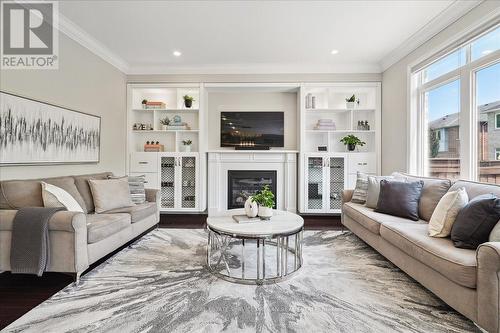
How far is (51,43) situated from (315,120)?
4.17m

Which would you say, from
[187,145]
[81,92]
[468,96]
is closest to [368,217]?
[468,96]

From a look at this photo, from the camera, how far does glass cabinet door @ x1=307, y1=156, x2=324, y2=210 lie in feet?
15.3

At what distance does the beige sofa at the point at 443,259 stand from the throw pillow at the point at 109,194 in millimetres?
2942

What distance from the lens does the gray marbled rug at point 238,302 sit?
1663 millimetres

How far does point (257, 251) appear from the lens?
7.65ft

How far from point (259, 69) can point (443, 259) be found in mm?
3920

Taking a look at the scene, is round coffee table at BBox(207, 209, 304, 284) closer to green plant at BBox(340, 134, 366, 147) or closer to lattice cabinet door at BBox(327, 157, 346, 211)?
lattice cabinet door at BBox(327, 157, 346, 211)

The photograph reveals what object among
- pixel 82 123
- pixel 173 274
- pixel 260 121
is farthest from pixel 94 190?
pixel 260 121

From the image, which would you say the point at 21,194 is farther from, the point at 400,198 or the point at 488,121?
the point at 488,121

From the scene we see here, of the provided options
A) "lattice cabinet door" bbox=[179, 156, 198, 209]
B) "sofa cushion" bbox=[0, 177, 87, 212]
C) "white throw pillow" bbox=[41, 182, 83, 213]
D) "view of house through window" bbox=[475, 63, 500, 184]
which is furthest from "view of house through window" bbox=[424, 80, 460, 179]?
"sofa cushion" bbox=[0, 177, 87, 212]

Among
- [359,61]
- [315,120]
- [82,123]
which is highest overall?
[359,61]

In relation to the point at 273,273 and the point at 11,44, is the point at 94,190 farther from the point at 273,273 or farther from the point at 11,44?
the point at 273,273

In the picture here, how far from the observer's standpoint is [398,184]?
2928 mm

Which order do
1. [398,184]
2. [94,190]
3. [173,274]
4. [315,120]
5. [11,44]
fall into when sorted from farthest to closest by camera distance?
[315,120], [94,190], [398,184], [11,44], [173,274]
